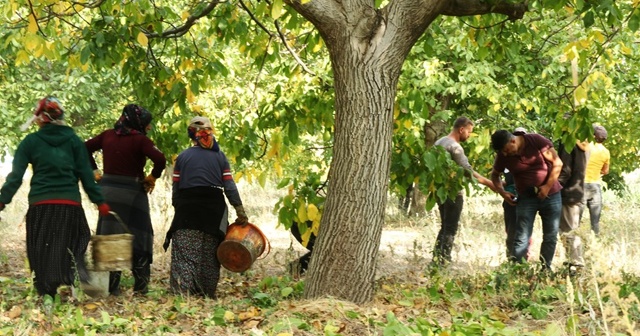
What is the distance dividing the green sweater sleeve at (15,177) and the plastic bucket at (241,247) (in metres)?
2.05

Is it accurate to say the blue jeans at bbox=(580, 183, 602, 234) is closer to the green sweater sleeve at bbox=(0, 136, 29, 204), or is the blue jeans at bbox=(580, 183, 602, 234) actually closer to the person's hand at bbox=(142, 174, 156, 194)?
the person's hand at bbox=(142, 174, 156, 194)

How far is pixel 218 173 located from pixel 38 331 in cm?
301

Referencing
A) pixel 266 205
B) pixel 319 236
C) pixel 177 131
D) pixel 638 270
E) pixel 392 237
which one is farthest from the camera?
pixel 266 205

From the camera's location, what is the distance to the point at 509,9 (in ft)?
24.3

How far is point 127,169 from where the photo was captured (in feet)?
27.5

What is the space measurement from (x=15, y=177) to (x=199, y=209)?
1924mm

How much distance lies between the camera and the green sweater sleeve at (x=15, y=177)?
705cm

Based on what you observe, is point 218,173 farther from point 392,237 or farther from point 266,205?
point 266,205

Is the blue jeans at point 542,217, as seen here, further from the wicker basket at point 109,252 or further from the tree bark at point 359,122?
the wicker basket at point 109,252

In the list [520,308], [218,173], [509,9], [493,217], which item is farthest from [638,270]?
[493,217]

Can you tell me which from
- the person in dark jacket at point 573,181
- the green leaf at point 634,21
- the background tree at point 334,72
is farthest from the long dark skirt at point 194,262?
the green leaf at point 634,21

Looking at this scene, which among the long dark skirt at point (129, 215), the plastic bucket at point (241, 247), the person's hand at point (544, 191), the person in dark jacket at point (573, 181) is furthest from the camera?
the person in dark jacket at point (573, 181)

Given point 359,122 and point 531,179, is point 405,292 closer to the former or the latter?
point 359,122

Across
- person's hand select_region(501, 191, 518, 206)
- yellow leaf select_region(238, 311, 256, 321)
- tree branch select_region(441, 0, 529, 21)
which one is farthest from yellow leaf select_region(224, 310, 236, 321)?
person's hand select_region(501, 191, 518, 206)
